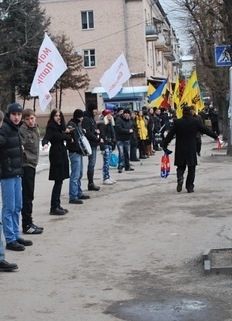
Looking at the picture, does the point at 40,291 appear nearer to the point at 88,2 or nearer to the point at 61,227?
the point at 61,227

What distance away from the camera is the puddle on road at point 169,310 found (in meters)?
5.68

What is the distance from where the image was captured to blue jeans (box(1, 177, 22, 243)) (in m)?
8.37

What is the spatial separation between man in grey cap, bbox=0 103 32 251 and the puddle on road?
2.75 metres

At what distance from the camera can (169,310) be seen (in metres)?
5.90

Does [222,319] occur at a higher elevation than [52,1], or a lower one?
lower

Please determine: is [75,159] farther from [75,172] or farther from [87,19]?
[87,19]

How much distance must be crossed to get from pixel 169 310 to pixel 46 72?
1072cm

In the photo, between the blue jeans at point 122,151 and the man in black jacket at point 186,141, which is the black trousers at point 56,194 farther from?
the blue jeans at point 122,151

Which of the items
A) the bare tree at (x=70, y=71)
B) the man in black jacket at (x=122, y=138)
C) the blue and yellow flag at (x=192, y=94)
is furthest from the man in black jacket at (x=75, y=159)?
the bare tree at (x=70, y=71)

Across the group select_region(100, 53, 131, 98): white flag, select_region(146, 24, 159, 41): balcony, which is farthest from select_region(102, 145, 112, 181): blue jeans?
select_region(146, 24, 159, 41): balcony

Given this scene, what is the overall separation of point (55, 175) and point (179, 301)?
5.13 meters

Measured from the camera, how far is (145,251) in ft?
27.5

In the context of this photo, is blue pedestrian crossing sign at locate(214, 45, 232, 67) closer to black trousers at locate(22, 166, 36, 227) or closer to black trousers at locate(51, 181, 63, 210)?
black trousers at locate(51, 181, 63, 210)

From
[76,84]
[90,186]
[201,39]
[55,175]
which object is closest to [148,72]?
[76,84]
